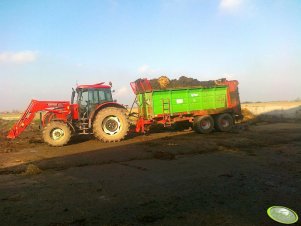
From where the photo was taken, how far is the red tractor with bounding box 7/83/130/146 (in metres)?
13.6

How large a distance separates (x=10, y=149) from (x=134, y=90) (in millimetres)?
6736

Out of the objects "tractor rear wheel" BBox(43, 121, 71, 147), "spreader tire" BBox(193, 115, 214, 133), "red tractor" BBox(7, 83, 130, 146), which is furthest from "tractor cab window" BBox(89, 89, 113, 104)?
"spreader tire" BBox(193, 115, 214, 133)

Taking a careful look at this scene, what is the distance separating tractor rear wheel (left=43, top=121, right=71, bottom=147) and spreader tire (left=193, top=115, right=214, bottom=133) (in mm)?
6495

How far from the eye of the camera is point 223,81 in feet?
56.7

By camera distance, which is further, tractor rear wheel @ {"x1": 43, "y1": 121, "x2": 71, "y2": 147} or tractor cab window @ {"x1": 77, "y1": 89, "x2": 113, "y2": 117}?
tractor cab window @ {"x1": 77, "y1": 89, "x2": 113, "y2": 117}

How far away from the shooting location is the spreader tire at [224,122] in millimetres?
16562

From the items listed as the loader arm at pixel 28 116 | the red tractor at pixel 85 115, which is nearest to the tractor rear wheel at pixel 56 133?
the red tractor at pixel 85 115

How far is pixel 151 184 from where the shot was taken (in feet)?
23.2

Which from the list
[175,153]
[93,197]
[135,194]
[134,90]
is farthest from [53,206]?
[134,90]

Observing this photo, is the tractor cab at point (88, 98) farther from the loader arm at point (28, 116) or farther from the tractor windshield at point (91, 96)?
the loader arm at point (28, 116)

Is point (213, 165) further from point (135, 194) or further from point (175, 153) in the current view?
point (135, 194)

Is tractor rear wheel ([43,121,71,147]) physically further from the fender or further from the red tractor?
the fender

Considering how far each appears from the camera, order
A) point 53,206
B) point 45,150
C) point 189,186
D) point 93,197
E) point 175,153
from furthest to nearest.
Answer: point 45,150, point 175,153, point 189,186, point 93,197, point 53,206

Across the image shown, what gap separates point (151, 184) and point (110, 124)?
7.24m
